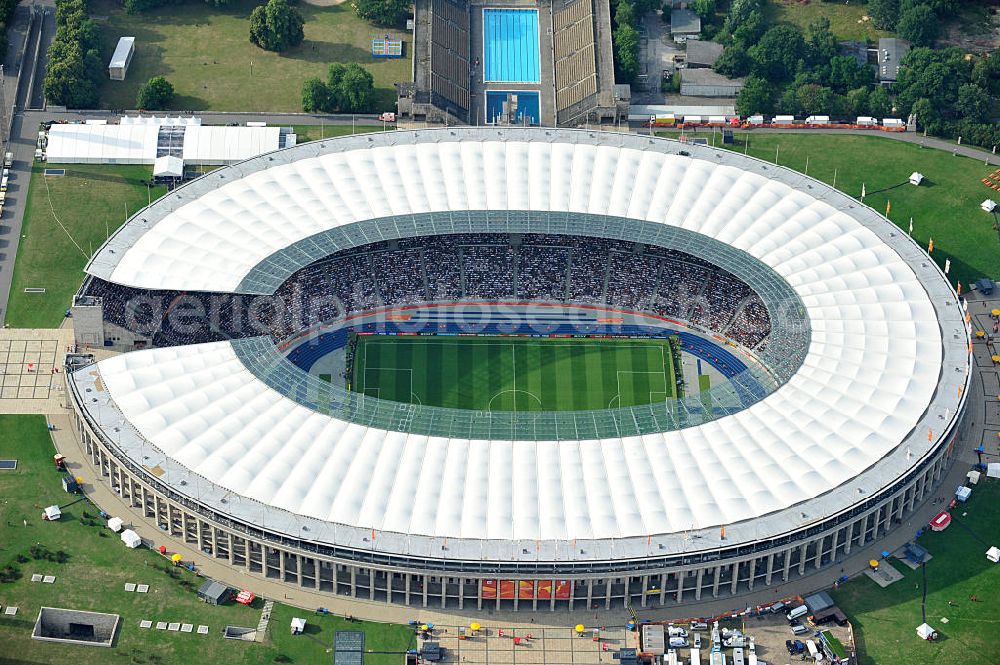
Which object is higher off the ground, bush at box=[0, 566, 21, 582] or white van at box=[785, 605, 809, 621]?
bush at box=[0, 566, 21, 582]

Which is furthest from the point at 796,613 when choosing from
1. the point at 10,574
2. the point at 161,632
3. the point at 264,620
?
the point at 10,574

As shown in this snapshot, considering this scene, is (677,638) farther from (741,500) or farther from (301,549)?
(301,549)

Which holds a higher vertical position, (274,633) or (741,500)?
(741,500)

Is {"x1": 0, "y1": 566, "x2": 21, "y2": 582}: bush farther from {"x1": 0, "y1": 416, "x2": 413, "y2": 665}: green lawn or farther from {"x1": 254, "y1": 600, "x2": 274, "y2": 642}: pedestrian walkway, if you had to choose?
{"x1": 254, "y1": 600, "x2": 274, "y2": 642}: pedestrian walkway

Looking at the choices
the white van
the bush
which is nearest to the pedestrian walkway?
the bush

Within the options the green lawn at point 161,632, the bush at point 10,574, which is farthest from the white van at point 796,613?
the bush at point 10,574

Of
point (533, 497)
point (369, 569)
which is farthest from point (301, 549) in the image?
point (533, 497)

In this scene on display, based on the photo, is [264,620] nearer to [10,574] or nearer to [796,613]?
[10,574]
